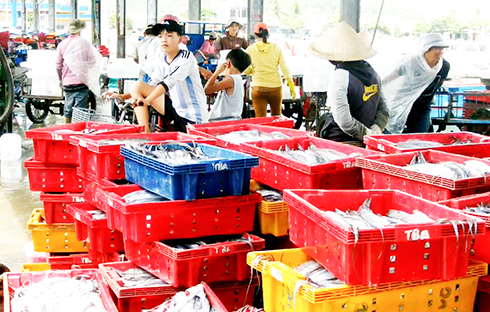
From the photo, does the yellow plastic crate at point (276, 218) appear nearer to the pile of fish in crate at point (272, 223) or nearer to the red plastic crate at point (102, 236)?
the pile of fish in crate at point (272, 223)

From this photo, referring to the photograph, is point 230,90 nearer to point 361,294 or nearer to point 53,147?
point 53,147

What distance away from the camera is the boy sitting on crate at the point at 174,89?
5.82 metres

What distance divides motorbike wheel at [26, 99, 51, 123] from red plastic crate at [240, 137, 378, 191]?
9315 mm

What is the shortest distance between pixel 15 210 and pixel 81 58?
10.8ft

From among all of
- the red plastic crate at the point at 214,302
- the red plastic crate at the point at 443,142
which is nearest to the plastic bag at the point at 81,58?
the red plastic crate at the point at 443,142

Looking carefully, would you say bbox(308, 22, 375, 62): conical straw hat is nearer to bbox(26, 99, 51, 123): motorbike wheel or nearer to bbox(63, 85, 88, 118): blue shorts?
bbox(63, 85, 88, 118): blue shorts

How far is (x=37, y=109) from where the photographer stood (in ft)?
43.0

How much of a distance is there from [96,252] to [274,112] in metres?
6.15

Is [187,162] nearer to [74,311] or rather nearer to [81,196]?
[74,311]

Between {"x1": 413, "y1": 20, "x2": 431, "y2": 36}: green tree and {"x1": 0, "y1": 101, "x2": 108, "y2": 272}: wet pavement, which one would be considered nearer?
{"x1": 0, "y1": 101, "x2": 108, "y2": 272}: wet pavement

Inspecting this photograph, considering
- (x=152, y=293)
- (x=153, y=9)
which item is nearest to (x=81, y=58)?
(x=152, y=293)

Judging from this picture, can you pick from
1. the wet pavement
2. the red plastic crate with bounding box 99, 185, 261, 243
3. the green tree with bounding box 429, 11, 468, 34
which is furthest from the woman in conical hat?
the green tree with bounding box 429, 11, 468, 34

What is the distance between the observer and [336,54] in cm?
538

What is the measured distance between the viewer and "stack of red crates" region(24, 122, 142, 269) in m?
4.77
